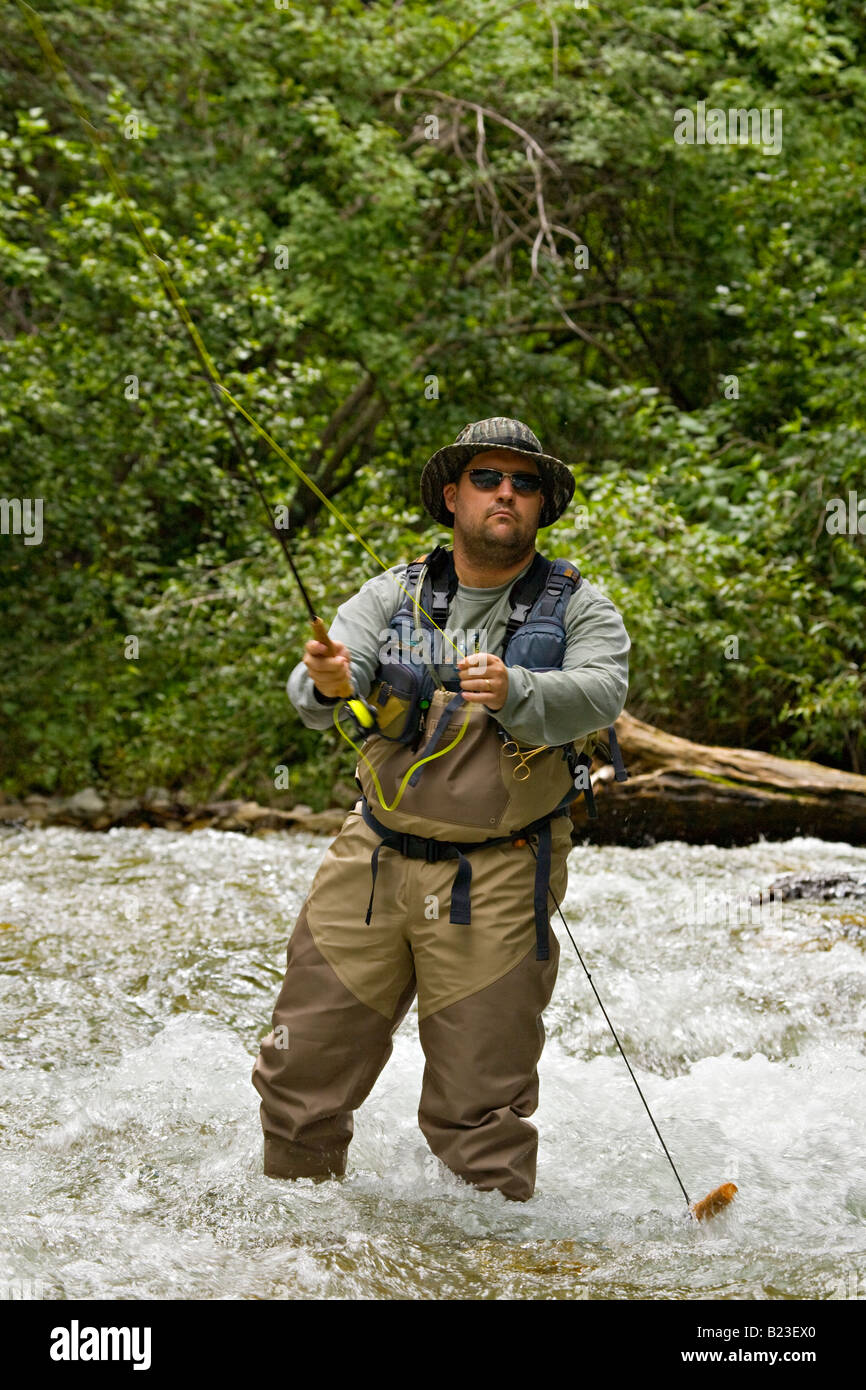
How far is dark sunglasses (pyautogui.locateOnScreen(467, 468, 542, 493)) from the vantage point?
3078 mm

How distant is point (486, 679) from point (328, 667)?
350mm

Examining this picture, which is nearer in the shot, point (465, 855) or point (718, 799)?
point (465, 855)

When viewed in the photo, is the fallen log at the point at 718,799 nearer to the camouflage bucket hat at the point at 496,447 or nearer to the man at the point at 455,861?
the camouflage bucket hat at the point at 496,447

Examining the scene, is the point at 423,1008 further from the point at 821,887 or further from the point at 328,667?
the point at 821,887

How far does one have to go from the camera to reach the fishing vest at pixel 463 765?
293 centimetres

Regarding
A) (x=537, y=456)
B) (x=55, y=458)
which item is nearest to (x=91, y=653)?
(x=55, y=458)

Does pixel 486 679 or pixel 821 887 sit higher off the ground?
pixel 486 679

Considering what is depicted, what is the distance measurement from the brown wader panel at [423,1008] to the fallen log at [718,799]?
393 centimetres

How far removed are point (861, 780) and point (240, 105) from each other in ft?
26.1

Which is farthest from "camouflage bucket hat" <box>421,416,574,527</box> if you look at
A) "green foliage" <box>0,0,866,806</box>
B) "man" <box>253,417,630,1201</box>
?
"green foliage" <box>0,0,866,806</box>

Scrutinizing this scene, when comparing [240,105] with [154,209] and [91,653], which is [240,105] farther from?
[91,653]

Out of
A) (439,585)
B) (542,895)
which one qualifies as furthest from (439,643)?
(542,895)

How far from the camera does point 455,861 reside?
2.98 m

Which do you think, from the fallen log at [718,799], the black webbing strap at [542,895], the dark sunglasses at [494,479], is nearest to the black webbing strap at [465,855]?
the black webbing strap at [542,895]
